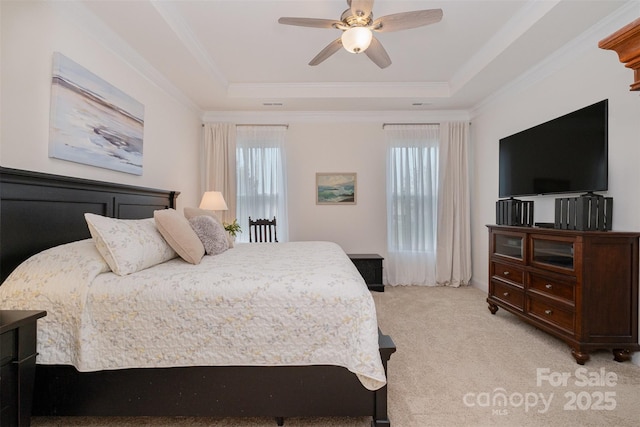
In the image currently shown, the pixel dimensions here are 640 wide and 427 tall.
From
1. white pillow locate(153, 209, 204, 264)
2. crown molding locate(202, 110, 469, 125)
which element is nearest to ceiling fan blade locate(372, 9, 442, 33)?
white pillow locate(153, 209, 204, 264)

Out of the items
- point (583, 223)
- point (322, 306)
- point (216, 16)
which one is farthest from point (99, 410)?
point (583, 223)

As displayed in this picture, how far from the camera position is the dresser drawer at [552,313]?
2.32 meters

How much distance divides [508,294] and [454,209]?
5.71ft

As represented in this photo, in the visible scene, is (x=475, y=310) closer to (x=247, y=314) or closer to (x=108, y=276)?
(x=247, y=314)

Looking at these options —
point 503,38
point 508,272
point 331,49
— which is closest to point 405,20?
point 331,49

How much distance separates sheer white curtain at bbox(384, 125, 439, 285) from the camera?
4648 millimetres

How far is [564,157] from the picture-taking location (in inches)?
107

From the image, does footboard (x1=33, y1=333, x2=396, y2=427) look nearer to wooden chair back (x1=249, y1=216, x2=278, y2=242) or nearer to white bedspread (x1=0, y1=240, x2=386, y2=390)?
white bedspread (x1=0, y1=240, x2=386, y2=390)

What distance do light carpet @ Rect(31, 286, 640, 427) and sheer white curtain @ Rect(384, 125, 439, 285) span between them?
64.6 inches

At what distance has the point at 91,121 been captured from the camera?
2.33 meters

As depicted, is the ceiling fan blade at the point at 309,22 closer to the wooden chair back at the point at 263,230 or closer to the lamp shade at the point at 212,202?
the lamp shade at the point at 212,202

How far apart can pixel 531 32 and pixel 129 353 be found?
141 inches

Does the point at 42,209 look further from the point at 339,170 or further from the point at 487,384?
the point at 339,170

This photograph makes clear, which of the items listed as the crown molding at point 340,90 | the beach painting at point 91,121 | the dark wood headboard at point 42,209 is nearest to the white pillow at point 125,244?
the dark wood headboard at point 42,209
